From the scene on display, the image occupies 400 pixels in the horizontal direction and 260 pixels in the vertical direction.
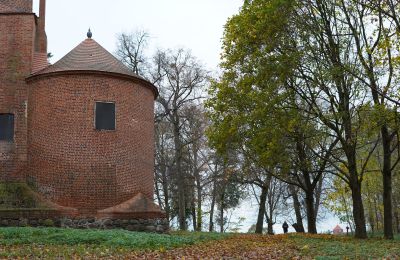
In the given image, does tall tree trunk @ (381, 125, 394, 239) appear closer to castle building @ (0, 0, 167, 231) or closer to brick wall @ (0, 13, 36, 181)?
castle building @ (0, 0, 167, 231)

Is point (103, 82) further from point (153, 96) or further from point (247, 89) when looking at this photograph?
point (247, 89)

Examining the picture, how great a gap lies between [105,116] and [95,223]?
4.56 meters

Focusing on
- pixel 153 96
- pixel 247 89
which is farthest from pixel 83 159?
pixel 247 89

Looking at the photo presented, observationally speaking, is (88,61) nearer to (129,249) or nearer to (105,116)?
(105,116)

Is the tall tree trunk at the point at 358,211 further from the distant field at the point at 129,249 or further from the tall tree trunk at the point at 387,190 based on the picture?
the distant field at the point at 129,249

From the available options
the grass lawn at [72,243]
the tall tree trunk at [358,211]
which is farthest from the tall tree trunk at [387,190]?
the grass lawn at [72,243]

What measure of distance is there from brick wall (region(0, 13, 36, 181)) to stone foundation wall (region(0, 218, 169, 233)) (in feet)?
7.95

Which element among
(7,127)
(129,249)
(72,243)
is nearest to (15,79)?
(7,127)

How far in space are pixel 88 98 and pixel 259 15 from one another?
26.2ft

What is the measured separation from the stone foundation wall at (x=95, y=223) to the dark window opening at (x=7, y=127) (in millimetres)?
3870

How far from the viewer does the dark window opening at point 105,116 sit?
2292 cm

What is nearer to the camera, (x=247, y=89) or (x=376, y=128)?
(x=376, y=128)

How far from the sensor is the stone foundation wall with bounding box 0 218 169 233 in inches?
822

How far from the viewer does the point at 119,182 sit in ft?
74.4
